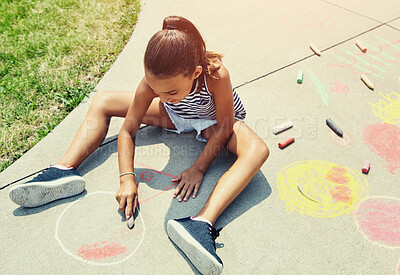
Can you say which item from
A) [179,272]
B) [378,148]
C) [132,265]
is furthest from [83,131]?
[378,148]

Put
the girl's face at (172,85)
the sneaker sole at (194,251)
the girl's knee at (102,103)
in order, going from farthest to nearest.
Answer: the girl's knee at (102,103)
the girl's face at (172,85)
the sneaker sole at (194,251)

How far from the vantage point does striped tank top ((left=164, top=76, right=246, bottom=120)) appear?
69.3 inches

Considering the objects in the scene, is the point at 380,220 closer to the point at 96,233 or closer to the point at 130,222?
the point at 130,222

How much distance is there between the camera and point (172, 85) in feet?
4.87

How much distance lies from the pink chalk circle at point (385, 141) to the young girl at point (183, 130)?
2.60 ft

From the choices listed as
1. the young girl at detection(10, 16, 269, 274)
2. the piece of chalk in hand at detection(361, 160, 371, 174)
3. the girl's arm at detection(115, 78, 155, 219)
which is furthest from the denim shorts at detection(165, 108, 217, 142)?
→ the piece of chalk in hand at detection(361, 160, 371, 174)

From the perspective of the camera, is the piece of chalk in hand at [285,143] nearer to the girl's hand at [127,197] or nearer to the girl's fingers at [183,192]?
the girl's fingers at [183,192]

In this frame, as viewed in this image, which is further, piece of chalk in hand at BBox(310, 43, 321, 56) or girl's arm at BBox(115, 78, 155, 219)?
piece of chalk in hand at BBox(310, 43, 321, 56)

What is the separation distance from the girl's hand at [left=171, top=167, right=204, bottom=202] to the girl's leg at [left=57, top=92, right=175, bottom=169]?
432 mm

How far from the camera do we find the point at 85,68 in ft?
8.98

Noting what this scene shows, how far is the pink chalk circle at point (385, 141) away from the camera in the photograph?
6.44 feet

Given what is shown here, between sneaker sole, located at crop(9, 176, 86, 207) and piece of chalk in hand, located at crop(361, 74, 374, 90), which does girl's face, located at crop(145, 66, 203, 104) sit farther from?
piece of chalk in hand, located at crop(361, 74, 374, 90)

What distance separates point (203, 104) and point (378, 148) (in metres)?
1.16

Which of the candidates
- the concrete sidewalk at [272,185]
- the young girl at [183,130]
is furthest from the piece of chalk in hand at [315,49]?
the young girl at [183,130]
